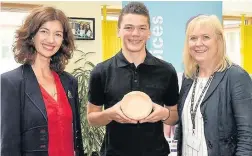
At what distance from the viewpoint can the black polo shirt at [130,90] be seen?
2139mm

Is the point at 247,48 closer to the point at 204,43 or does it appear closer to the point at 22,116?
the point at 204,43

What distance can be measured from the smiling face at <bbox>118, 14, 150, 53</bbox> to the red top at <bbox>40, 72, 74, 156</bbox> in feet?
1.66

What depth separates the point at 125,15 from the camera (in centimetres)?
214

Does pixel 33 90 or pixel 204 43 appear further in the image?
pixel 204 43

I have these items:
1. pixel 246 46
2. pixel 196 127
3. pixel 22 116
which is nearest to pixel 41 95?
pixel 22 116

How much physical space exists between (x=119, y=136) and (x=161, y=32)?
2026 mm

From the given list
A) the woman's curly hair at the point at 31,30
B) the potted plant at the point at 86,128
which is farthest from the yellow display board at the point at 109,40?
the woman's curly hair at the point at 31,30

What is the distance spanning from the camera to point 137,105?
1963 millimetres

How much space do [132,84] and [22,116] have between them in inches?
26.6

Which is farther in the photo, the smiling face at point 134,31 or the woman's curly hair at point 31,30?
the smiling face at point 134,31

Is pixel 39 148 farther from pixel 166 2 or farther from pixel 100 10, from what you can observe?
pixel 100 10

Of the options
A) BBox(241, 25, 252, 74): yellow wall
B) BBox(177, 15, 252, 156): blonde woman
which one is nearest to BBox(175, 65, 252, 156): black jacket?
BBox(177, 15, 252, 156): blonde woman

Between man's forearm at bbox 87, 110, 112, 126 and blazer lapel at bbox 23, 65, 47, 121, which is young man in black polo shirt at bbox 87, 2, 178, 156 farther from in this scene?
blazer lapel at bbox 23, 65, 47, 121

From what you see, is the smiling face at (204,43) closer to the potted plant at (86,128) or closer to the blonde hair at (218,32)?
the blonde hair at (218,32)
